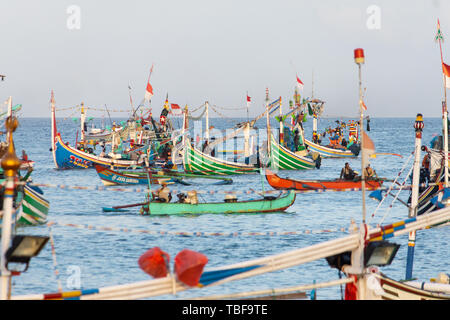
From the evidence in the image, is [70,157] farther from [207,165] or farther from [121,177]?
[121,177]

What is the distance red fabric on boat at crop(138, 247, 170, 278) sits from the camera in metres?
10.3

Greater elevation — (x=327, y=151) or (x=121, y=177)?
(x=327, y=151)

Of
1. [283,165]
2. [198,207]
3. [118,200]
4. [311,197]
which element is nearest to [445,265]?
[198,207]

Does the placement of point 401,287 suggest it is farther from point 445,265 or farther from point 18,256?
point 445,265

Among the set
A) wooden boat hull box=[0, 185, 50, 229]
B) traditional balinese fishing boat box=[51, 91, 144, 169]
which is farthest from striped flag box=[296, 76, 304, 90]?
wooden boat hull box=[0, 185, 50, 229]

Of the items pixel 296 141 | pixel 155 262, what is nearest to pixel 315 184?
pixel 296 141

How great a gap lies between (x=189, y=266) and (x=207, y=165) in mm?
51074

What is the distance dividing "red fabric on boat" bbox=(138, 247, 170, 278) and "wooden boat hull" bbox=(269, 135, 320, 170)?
49.6 meters

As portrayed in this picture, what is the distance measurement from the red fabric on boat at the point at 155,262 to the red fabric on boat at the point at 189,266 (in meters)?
0.20

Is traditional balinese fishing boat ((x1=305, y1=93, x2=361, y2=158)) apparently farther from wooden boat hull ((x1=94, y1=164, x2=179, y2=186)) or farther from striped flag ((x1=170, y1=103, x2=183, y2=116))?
wooden boat hull ((x1=94, y1=164, x2=179, y2=186))

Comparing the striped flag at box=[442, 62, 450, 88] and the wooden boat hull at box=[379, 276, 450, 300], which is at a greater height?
the striped flag at box=[442, 62, 450, 88]

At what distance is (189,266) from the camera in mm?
10133

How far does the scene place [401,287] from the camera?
1348cm

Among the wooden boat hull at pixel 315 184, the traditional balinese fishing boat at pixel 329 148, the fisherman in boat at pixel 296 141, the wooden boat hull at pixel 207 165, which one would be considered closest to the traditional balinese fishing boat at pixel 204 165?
the wooden boat hull at pixel 207 165
